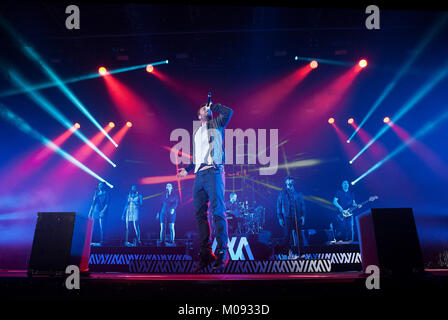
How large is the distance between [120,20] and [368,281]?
721cm

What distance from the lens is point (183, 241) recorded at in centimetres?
983

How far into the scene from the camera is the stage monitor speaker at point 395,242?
264 cm

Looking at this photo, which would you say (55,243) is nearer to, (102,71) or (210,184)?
(210,184)

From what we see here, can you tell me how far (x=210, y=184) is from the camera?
12.1 feet

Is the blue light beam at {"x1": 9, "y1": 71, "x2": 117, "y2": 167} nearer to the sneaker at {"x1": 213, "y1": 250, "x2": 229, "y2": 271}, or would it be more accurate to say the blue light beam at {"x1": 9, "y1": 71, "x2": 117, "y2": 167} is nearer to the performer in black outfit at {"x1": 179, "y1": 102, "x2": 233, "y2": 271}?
the performer in black outfit at {"x1": 179, "y1": 102, "x2": 233, "y2": 271}

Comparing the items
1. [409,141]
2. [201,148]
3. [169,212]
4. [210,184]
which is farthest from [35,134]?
[409,141]

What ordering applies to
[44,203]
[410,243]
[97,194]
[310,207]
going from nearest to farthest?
[410,243]
[44,203]
[97,194]
[310,207]

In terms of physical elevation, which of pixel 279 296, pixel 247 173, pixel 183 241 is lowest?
pixel 279 296

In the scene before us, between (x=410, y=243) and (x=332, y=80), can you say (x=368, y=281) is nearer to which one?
(x=410, y=243)

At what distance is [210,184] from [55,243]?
1.89 meters

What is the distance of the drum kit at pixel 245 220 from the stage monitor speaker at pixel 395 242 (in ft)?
18.6

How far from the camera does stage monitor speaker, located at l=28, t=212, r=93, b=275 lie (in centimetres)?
293

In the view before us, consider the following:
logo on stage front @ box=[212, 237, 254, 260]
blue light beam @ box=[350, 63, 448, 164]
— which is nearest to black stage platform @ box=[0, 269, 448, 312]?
logo on stage front @ box=[212, 237, 254, 260]

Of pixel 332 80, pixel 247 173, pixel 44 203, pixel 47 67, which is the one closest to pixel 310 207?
pixel 247 173
